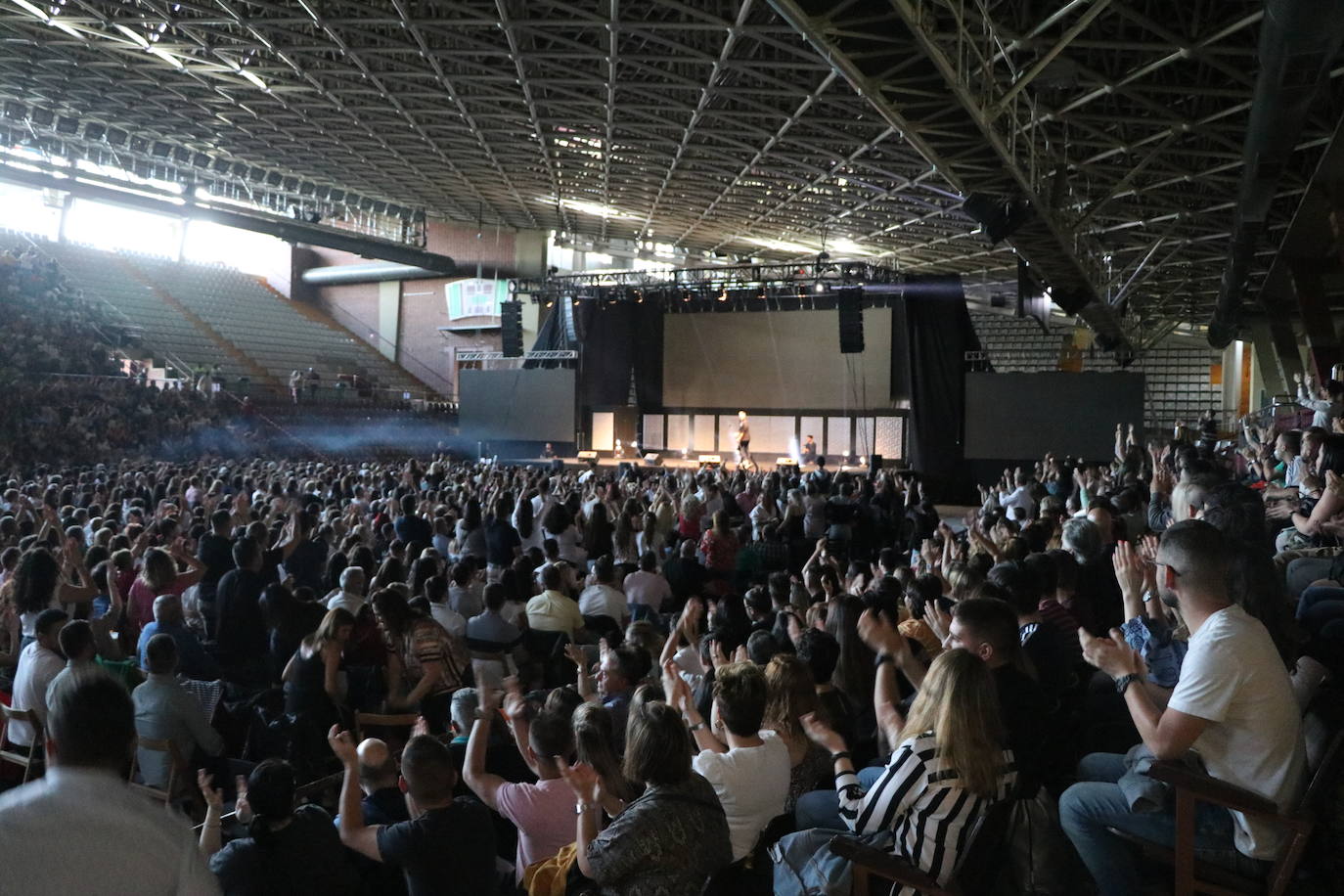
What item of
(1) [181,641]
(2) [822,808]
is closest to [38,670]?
(1) [181,641]

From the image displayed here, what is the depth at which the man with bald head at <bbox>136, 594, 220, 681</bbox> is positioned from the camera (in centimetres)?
504

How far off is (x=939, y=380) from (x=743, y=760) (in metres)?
18.4

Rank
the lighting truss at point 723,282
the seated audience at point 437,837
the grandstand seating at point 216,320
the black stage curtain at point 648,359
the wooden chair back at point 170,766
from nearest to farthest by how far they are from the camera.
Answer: the seated audience at point 437,837, the wooden chair back at point 170,766, the lighting truss at point 723,282, the black stage curtain at point 648,359, the grandstand seating at point 216,320

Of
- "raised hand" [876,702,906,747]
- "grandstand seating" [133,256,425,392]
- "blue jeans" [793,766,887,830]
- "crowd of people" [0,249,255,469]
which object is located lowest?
"blue jeans" [793,766,887,830]

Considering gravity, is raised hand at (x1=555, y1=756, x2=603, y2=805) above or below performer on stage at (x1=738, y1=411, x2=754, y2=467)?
below

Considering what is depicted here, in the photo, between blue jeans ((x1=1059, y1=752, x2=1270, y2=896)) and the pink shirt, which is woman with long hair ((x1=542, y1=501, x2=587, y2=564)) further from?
blue jeans ((x1=1059, y1=752, x2=1270, y2=896))

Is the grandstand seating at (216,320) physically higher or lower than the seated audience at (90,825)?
higher

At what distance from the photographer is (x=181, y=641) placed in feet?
16.6

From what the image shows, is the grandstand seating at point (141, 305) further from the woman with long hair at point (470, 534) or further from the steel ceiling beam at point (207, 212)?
the woman with long hair at point (470, 534)

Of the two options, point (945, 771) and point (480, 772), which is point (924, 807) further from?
point (480, 772)

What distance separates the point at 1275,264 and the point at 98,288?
30.0 meters

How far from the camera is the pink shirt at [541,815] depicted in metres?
3.01

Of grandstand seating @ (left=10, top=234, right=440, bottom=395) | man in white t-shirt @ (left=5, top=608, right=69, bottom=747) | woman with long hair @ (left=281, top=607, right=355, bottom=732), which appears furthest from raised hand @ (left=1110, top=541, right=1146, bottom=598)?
grandstand seating @ (left=10, top=234, right=440, bottom=395)

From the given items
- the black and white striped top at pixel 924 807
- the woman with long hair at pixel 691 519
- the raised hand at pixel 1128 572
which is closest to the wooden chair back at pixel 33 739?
the black and white striped top at pixel 924 807
